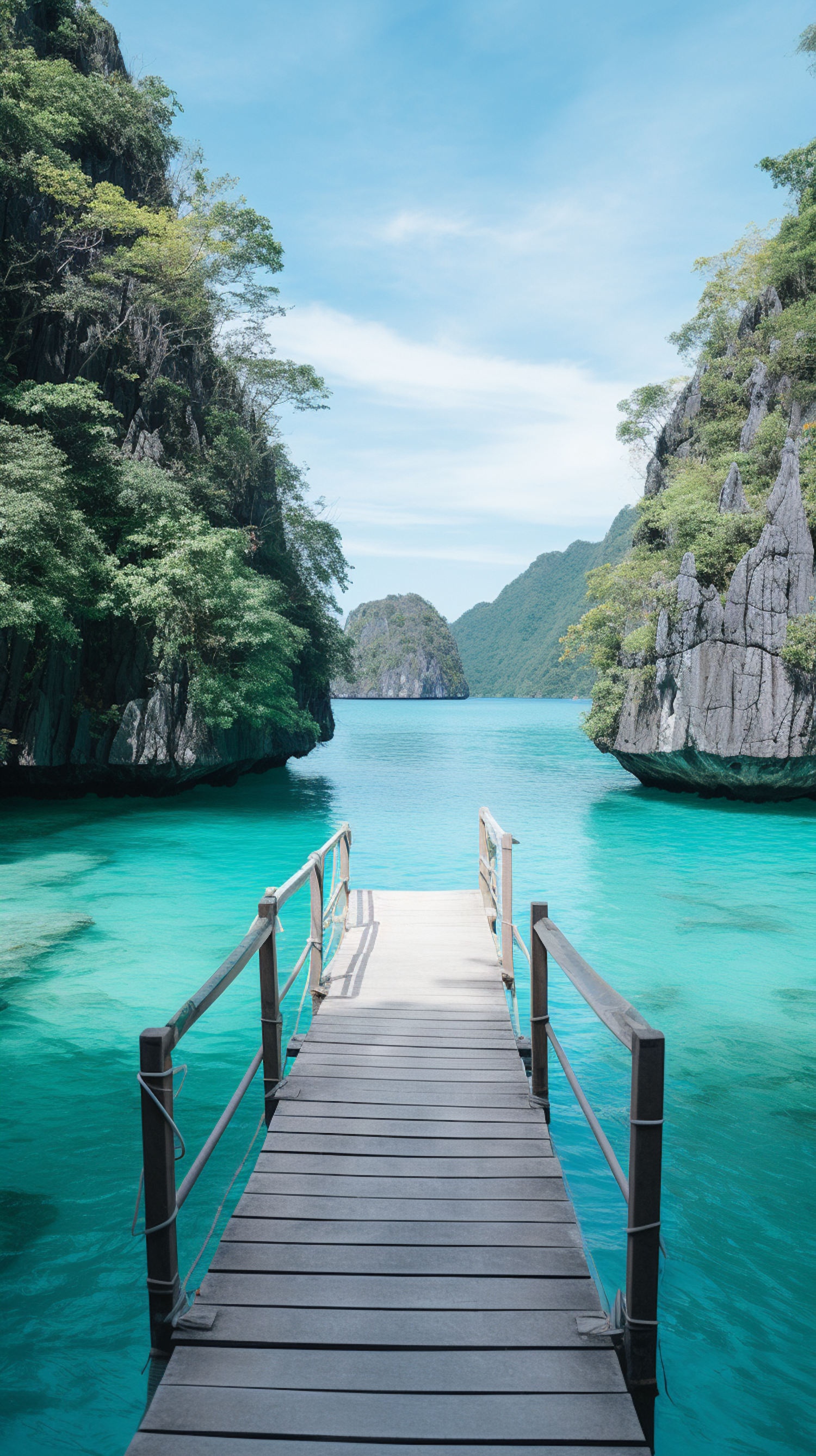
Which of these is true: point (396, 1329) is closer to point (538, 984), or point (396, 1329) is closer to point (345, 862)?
point (538, 984)

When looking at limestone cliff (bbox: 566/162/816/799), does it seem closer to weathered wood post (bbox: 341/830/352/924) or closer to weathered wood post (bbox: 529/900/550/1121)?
weathered wood post (bbox: 341/830/352/924)

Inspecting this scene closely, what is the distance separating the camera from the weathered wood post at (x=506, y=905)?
6102mm

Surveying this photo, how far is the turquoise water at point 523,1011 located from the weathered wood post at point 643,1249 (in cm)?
131

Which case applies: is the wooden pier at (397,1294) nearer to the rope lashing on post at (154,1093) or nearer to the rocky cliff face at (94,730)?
the rope lashing on post at (154,1093)

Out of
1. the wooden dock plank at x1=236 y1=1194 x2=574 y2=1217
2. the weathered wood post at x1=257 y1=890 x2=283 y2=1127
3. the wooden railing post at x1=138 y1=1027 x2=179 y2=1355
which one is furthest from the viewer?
the weathered wood post at x1=257 y1=890 x2=283 y2=1127

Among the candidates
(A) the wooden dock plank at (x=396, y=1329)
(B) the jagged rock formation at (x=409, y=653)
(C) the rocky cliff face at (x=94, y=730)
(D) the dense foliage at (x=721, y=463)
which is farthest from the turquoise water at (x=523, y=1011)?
(B) the jagged rock formation at (x=409, y=653)

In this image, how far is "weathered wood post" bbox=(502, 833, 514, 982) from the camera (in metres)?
6.10

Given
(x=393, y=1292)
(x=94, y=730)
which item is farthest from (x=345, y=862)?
(x=94, y=730)

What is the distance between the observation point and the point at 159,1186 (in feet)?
7.89

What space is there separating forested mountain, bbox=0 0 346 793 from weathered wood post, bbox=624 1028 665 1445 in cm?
1402

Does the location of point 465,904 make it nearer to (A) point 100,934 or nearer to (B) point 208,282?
(A) point 100,934

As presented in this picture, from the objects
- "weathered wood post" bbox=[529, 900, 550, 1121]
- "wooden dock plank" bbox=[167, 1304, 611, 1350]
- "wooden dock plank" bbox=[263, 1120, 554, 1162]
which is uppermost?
A: "weathered wood post" bbox=[529, 900, 550, 1121]

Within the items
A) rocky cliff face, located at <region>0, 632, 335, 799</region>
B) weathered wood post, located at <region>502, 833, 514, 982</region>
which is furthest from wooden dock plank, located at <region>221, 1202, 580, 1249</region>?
rocky cliff face, located at <region>0, 632, 335, 799</region>

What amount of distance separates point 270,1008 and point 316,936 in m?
1.87
